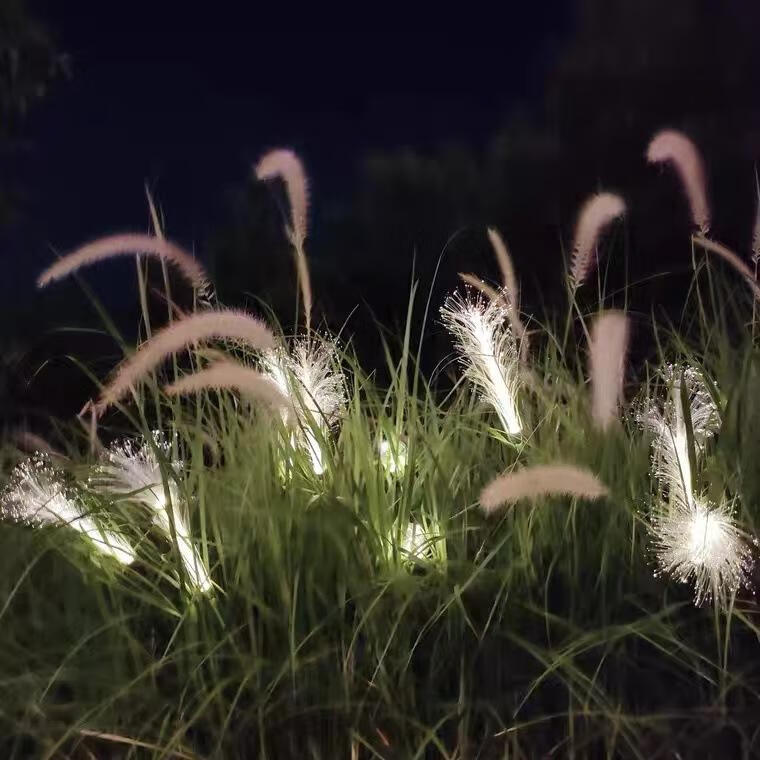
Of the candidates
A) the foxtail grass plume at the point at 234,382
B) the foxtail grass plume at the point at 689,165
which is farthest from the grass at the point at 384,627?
the foxtail grass plume at the point at 689,165

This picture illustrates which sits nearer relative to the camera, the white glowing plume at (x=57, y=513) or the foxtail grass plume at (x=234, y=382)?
the foxtail grass plume at (x=234, y=382)

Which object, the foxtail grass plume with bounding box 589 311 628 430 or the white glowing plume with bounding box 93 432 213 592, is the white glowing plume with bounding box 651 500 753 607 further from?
the white glowing plume with bounding box 93 432 213 592

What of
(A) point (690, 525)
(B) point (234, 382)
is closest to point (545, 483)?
(A) point (690, 525)

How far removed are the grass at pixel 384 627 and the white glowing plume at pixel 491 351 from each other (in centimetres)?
23

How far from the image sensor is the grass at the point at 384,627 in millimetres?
2596

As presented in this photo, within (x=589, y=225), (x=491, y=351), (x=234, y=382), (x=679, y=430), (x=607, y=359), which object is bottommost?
(x=234, y=382)

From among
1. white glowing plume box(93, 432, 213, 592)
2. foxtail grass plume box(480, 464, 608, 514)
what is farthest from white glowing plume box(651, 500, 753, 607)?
white glowing plume box(93, 432, 213, 592)

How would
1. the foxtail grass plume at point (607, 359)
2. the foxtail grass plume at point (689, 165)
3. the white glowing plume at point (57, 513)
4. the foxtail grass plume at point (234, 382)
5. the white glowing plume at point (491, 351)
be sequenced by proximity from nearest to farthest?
the foxtail grass plume at point (234, 382), the foxtail grass plume at point (607, 359), the white glowing plume at point (57, 513), the white glowing plume at point (491, 351), the foxtail grass plume at point (689, 165)

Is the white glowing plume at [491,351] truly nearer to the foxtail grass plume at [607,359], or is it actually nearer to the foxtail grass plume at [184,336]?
the foxtail grass plume at [607,359]

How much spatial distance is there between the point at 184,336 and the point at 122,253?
1.95 feet

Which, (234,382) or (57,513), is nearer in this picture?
(234,382)

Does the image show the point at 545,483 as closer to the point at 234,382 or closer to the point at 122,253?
the point at 234,382

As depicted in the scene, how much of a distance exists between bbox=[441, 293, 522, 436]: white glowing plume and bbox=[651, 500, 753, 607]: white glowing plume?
0.71m

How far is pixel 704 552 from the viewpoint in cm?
263
